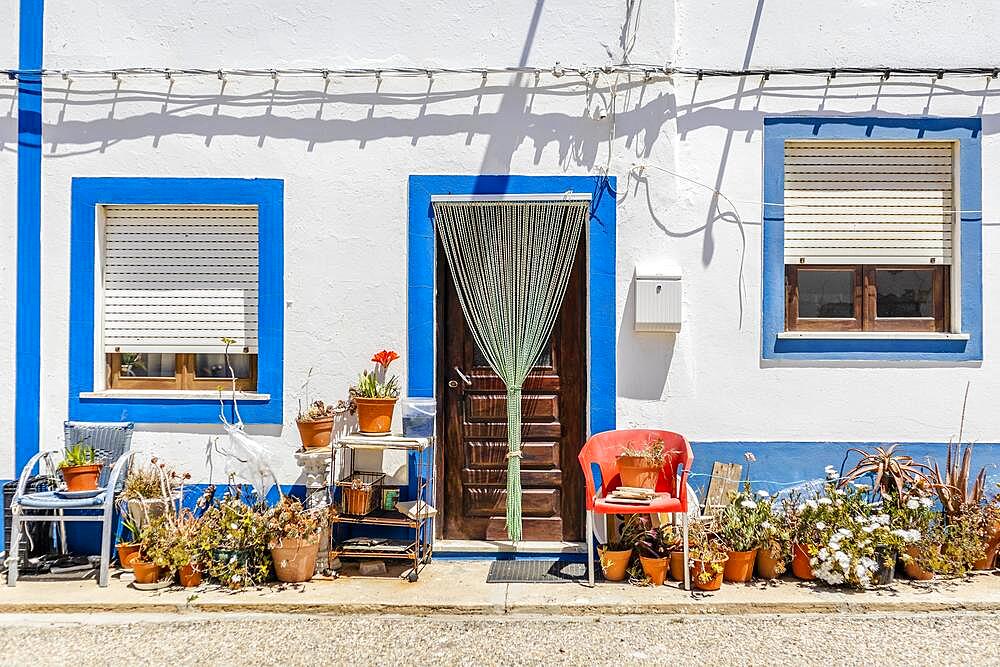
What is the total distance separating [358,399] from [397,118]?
1.89 metres

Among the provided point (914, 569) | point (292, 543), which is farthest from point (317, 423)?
point (914, 569)

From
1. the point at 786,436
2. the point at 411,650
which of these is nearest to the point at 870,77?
the point at 786,436

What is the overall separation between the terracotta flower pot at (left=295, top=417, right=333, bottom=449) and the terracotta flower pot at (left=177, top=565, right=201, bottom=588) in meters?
1.00

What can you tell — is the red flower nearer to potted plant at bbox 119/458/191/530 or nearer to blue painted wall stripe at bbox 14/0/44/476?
potted plant at bbox 119/458/191/530

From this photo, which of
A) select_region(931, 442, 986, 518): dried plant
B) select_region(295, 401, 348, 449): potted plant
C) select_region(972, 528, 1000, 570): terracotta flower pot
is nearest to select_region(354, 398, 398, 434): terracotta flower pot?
select_region(295, 401, 348, 449): potted plant

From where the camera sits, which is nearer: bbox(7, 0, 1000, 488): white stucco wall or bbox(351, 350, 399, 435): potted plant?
bbox(351, 350, 399, 435): potted plant

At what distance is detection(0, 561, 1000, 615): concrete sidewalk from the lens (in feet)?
17.1

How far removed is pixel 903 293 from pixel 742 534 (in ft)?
6.78

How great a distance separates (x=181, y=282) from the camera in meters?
6.27

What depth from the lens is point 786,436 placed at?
6.11 metres

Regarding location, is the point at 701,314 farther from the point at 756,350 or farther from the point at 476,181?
the point at 476,181

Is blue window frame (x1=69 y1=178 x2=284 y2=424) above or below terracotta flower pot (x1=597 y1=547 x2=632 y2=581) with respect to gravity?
above

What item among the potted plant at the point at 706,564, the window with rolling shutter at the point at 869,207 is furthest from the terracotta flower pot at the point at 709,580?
the window with rolling shutter at the point at 869,207

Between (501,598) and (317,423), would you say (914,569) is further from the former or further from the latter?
(317,423)
